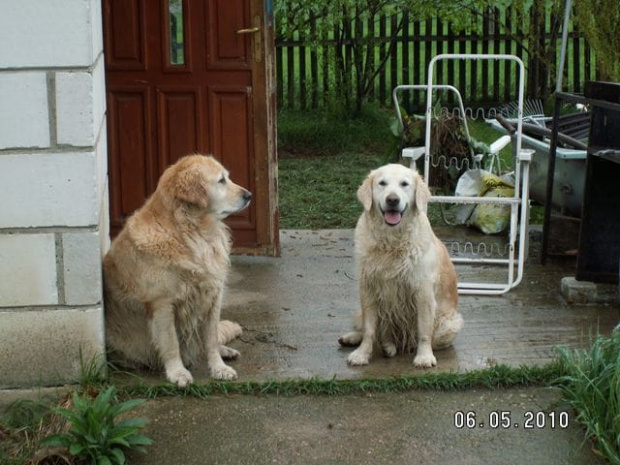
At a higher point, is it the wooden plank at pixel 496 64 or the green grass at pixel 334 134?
the wooden plank at pixel 496 64

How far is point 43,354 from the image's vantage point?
528 centimetres

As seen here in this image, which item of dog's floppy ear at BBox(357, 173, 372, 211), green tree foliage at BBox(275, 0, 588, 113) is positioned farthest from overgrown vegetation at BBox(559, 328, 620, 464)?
green tree foliage at BBox(275, 0, 588, 113)

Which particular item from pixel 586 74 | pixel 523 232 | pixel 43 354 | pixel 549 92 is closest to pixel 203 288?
pixel 43 354

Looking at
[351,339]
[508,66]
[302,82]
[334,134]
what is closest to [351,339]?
[351,339]

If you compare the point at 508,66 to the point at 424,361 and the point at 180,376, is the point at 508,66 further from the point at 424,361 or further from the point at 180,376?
the point at 180,376

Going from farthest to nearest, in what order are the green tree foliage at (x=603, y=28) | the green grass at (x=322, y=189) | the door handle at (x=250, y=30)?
the green tree foliage at (x=603, y=28), the green grass at (x=322, y=189), the door handle at (x=250, y=30)

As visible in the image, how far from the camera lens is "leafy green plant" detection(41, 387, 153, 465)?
463 centimetres

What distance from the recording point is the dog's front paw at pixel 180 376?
5.34 meters

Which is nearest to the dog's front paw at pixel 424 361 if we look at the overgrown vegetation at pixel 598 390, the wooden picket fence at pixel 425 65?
the overgrown vegetation at pixel 598 390

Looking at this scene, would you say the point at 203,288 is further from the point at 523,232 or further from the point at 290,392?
the point at 523,232

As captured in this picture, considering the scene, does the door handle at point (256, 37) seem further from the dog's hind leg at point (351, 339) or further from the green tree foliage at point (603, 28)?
the green tree foliage at point (603, 28)

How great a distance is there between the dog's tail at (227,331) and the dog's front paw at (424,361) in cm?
112

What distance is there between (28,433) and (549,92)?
11.4 meters

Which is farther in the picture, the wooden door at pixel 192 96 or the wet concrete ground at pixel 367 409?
the wooden door at pixel 192 96
